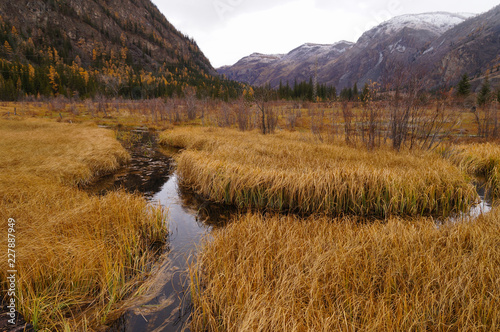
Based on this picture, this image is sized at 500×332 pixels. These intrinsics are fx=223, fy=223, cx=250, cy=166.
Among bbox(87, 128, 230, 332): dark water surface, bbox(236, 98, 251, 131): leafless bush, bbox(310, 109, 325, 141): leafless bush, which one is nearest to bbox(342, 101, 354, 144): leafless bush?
bbox(310, 109, 325, 141): leafless bush

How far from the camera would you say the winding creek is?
3.02 metres

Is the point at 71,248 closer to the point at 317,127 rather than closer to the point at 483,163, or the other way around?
the point at 483,163

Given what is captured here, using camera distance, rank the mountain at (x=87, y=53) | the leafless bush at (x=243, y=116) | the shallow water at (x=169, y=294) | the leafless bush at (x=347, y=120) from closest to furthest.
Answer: the shallow water at (x=169, y=294) < the leafless bush at (x=347, y=120) < the leafless bush at (x=243, y=116) < the mountain at (x=87, y=53)

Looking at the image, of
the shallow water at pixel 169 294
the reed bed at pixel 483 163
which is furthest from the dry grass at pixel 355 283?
the reed bed at pixel 483 163

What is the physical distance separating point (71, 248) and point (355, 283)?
4.04 meters

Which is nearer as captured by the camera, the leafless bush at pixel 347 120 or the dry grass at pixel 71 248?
the dry grass at pixel 71 248

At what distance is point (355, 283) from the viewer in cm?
285

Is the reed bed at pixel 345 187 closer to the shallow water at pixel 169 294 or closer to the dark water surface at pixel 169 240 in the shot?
the dark water surface at pixel 169 240

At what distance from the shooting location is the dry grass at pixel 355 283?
90.5 inches

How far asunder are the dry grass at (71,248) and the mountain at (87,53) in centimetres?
6306

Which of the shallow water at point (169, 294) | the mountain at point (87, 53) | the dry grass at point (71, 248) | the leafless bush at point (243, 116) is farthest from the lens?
the mountain at point (87, 53)

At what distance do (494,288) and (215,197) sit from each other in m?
6.13

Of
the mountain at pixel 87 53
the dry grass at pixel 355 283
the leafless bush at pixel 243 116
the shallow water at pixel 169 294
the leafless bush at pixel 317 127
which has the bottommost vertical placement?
the shallow water at pixel 169 294

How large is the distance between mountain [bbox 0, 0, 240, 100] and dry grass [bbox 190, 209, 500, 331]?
67158 millimetres
